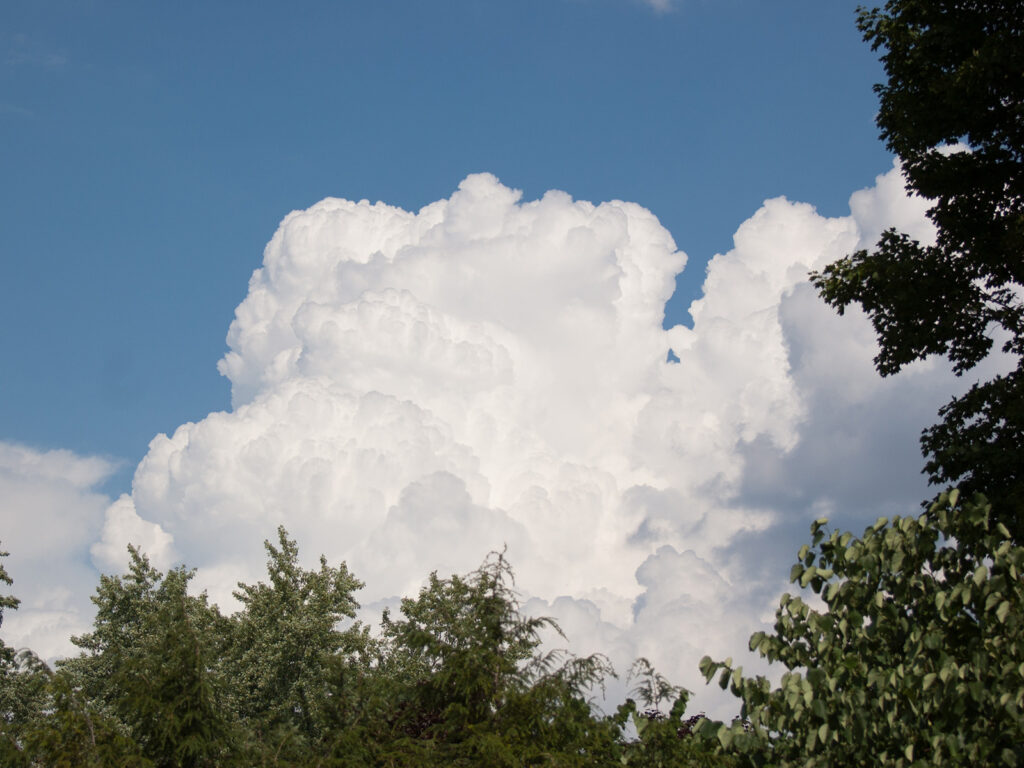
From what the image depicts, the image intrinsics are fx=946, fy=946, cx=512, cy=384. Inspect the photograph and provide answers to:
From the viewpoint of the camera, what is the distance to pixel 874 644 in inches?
344

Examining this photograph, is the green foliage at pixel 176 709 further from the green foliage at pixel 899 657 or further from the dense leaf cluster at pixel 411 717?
the green foliage at pixel 899 657

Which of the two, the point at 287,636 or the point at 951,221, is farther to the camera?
the point at 287,636

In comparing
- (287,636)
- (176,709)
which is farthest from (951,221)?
(287,636)

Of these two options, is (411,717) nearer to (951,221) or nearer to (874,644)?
(874,644)

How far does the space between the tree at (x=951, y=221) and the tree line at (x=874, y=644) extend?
3 centimetres

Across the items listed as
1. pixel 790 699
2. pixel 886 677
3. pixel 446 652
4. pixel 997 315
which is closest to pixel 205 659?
pixel 446 652

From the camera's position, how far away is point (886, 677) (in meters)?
8.11

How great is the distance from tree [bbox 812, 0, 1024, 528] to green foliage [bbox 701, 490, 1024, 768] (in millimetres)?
6858

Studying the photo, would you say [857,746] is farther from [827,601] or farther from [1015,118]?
[1015,118]

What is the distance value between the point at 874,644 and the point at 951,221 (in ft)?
33.3

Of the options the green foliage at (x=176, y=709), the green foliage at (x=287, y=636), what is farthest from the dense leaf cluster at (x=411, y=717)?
the green foliage at (x=287, y=636)

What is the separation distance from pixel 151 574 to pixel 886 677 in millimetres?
35787

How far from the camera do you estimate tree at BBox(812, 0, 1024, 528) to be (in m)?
15.4

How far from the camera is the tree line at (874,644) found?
8.11m
